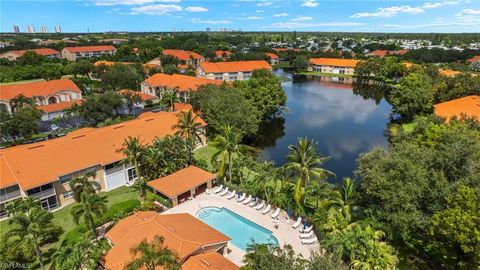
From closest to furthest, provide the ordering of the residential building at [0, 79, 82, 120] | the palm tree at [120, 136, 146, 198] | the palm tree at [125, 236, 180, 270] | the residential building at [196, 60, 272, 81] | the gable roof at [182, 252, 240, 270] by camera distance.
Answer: the palm tree at [125, 236, 180, 270], the gable roof at [182, 252, 240, 270], the palm tree at [120, 136, 146, 198], the residential building at [0, 79, 82, 120], the residential building at [196, 60, 272, 81]

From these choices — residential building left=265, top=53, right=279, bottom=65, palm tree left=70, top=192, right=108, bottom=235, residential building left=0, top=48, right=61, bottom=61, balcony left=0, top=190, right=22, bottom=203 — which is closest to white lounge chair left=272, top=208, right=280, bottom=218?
palm tree left=70, top=192, right=108, bottom=235

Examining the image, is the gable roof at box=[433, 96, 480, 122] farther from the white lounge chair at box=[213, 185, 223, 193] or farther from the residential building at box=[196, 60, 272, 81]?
the residential building at box=[196, 60, 272, 81]

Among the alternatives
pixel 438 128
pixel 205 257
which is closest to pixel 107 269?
pixel 205 257

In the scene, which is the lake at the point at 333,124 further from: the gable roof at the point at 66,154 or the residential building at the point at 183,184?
the gable roof at the point at 66,154

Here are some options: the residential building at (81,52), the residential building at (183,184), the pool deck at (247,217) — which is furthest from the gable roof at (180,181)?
the residential building at (81,52)

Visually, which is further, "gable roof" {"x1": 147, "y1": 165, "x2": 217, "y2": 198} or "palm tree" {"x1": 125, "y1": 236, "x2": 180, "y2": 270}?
"gable roof" {"x1": 147, "y1": 165, "x2": 217, "y2": 198}

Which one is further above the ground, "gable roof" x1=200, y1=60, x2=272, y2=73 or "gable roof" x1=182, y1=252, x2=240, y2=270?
"gable roof" x1=200, y1=60, x2=272, y2=73

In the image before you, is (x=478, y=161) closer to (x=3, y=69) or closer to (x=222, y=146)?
(x=222, y=146)
